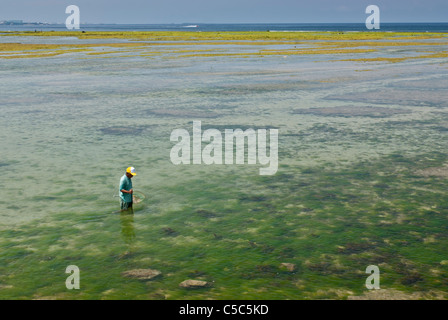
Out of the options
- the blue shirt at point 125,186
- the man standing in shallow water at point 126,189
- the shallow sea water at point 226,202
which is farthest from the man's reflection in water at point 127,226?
the blue shirt at point 125,186

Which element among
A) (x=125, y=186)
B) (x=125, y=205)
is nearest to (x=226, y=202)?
(x=125, y=205)

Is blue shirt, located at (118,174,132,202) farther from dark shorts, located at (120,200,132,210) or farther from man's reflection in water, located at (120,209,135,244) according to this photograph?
man's reflection in water, located at (120,209,135,244)

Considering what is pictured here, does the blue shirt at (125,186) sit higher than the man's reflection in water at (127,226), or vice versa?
the blue shirt at (125,186)

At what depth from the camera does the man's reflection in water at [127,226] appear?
12.6 meters

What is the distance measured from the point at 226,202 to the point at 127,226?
10.6 feet

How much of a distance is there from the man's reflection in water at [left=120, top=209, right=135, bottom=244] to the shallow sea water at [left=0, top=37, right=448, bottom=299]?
2.0 inches

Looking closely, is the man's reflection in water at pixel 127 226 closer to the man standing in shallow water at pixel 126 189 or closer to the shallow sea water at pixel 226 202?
the shallow sea water at pixel 226 202

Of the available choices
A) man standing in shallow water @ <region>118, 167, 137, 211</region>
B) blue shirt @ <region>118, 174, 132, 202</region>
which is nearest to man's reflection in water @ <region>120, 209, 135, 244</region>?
man standing in shallow water @ <region>118, 167, 137, 211</region>

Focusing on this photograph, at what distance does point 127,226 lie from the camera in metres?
13.3

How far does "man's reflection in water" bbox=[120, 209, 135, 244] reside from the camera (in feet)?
41.4

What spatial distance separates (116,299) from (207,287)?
1.82 metres

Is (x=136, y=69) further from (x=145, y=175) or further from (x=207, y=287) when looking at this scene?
(x=207, y=287)

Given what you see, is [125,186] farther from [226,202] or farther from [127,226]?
[226,202]

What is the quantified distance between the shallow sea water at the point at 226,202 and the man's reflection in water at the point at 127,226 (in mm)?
50
